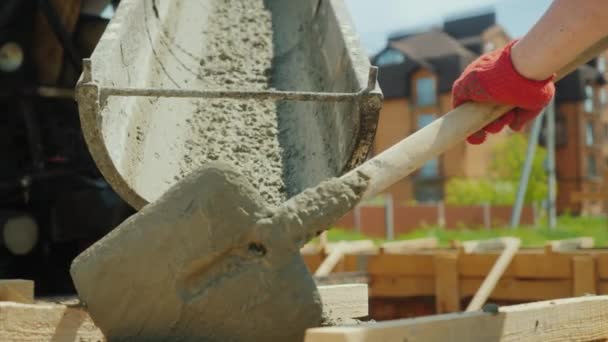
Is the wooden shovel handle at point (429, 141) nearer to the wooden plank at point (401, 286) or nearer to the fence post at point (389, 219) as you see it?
the wooden plank at point (401, 286)

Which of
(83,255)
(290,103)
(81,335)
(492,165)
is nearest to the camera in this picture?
(83,255)

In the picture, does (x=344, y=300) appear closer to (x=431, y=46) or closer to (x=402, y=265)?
(x=402, y=265)

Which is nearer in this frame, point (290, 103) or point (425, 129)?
point (425, 129)

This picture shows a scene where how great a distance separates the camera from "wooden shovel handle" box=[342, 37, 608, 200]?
258 centimetres

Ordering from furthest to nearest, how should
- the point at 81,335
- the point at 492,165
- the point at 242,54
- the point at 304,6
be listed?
the point at 492,165 < the point at 304,6 < the point at 242,54 < the point at 81,335

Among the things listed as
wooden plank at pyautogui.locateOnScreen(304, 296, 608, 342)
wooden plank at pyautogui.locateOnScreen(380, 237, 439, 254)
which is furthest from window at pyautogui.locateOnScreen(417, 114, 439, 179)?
wooden plank at pyautogui.locateOnScreen(304, 296, 608, 342)

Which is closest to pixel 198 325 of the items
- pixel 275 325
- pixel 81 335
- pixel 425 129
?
pixel 275 325

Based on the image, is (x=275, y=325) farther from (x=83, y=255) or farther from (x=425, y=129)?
(x=425, y=129)

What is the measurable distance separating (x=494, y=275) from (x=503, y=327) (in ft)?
8.62

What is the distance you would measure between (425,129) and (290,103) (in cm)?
180

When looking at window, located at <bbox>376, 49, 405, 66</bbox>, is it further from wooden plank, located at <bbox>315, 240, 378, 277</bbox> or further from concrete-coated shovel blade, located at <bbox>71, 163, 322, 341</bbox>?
concrete-coated shovel blade, located at <bbox>71, 163, 322, 341</bbox>

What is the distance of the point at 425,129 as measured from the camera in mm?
2754

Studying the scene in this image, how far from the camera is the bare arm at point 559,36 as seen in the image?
2.46 m

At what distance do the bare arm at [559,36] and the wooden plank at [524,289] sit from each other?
2450 millimetres
